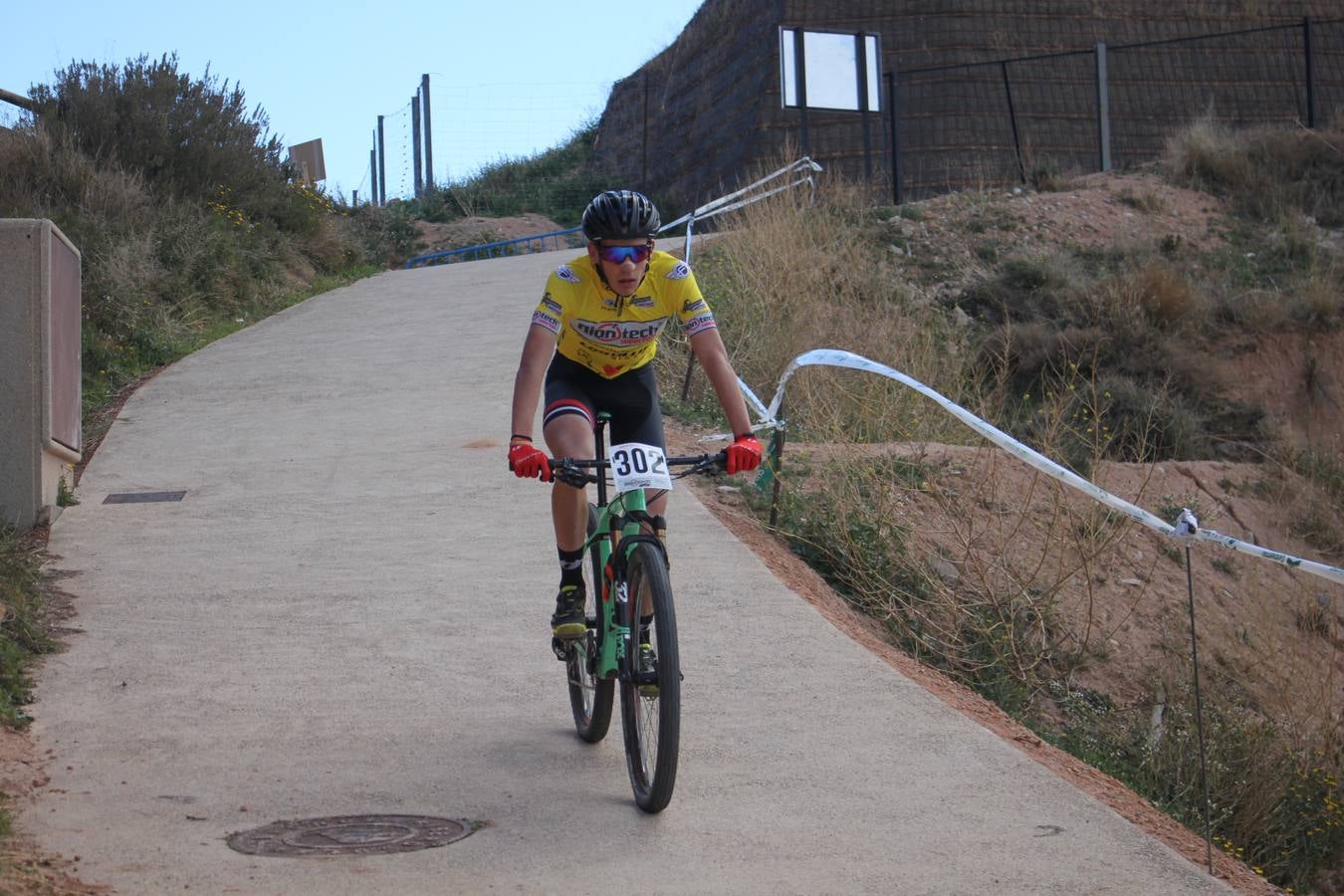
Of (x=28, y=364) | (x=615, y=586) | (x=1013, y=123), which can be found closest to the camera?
(x=615, y=586)

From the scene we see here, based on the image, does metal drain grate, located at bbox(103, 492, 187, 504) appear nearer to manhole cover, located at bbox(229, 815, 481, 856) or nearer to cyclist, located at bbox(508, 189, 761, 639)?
cyclist, located at bbox(508, 189, 761, 639)

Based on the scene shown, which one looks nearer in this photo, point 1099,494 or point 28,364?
point 1099,494

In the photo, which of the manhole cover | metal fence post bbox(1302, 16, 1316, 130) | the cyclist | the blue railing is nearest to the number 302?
the cyclist

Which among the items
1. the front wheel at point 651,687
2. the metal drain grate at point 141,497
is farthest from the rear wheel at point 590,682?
the metal drain grate at point 141,497

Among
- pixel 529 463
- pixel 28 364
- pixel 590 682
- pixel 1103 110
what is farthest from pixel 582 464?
pixel 1103 110

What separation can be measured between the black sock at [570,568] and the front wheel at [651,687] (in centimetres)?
48

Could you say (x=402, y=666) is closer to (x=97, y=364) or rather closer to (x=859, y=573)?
(x=859, y=573)

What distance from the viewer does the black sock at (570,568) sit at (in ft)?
16.8

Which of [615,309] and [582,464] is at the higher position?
[615,309]

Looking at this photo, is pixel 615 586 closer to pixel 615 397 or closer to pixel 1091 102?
pixel 615 397

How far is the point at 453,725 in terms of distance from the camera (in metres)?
5.43

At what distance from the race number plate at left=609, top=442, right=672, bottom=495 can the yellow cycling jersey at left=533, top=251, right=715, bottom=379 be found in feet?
2.24

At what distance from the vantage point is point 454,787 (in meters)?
4.78

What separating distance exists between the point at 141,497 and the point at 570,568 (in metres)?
5.02
